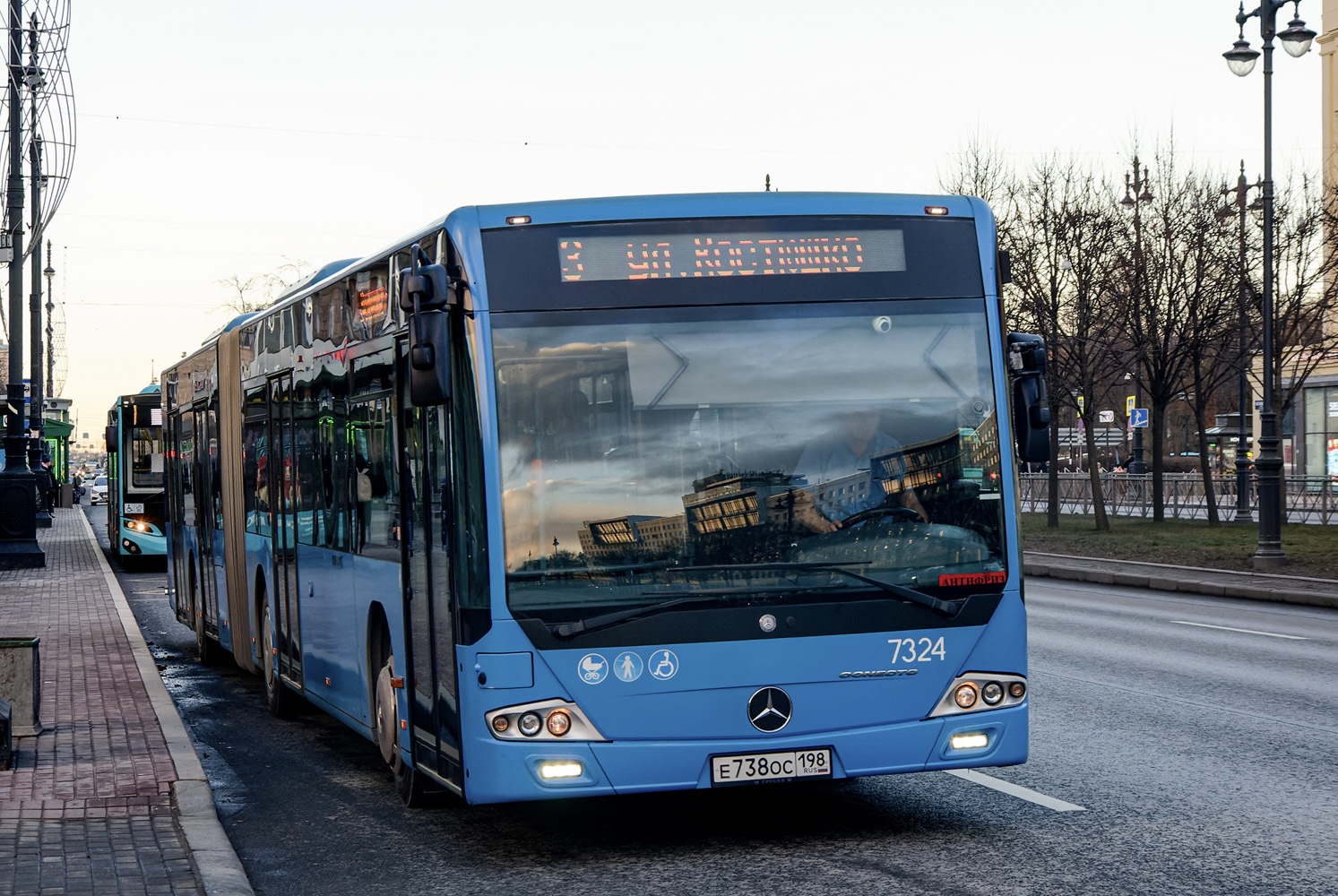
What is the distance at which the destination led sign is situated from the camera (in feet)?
23.0

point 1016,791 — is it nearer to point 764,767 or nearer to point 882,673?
point 882,673

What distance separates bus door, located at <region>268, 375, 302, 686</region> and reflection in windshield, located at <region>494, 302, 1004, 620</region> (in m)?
4.22

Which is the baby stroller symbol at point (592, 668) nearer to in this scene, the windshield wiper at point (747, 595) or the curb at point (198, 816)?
the windshield wiper at point (747, 595)

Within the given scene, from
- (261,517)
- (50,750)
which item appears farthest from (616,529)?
(261,517)

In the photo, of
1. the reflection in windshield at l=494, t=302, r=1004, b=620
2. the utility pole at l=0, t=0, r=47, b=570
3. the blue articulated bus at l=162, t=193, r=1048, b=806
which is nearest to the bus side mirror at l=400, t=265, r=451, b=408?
the blue articulated bus at l=162, t=193, r=1048, b=806

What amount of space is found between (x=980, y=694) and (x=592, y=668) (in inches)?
64.4

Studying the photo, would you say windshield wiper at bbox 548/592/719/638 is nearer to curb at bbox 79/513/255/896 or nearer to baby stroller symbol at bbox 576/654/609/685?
baby stroller symbol at bbox 576/654/609/685

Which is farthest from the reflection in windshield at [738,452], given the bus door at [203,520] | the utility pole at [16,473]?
the utility pole at [16,473]

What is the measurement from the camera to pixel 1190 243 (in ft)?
113

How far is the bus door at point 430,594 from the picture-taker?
7.07 meters

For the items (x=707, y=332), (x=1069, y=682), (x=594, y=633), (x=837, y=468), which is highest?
(x=707, y=332)

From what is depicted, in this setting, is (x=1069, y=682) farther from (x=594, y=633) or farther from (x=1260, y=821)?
(x=594, y=633)

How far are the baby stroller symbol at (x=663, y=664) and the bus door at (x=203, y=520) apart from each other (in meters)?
8.33

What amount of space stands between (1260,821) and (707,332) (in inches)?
124
